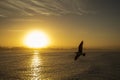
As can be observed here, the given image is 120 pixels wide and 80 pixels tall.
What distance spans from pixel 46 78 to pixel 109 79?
26.5 m

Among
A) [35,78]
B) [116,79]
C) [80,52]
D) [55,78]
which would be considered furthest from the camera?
[35,78]

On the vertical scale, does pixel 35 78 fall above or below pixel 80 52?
below

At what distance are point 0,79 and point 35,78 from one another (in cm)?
1536

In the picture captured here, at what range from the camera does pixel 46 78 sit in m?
81.0

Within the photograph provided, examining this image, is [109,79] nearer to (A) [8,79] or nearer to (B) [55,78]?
(B) [55,78]

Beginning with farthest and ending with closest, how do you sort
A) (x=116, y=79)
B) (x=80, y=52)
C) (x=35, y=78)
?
(x=35, y=78), (x=116, y=79), (x=80, y=52)

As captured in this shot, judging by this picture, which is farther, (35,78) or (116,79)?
(35,78)

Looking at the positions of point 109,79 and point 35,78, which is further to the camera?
point 35,78

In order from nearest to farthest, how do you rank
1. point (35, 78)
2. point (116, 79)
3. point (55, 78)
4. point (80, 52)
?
point (80, 52) < point (116, 79) < point (55, 78) < point (35, 78)

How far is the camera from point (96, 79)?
74.9 metres

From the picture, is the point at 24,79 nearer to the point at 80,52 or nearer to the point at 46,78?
the point at 46,78

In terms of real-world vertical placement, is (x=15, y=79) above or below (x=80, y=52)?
below

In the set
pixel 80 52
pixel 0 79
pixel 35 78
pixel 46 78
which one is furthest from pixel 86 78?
pixel 80 52

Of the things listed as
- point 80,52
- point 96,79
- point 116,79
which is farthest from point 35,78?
point 80,52
